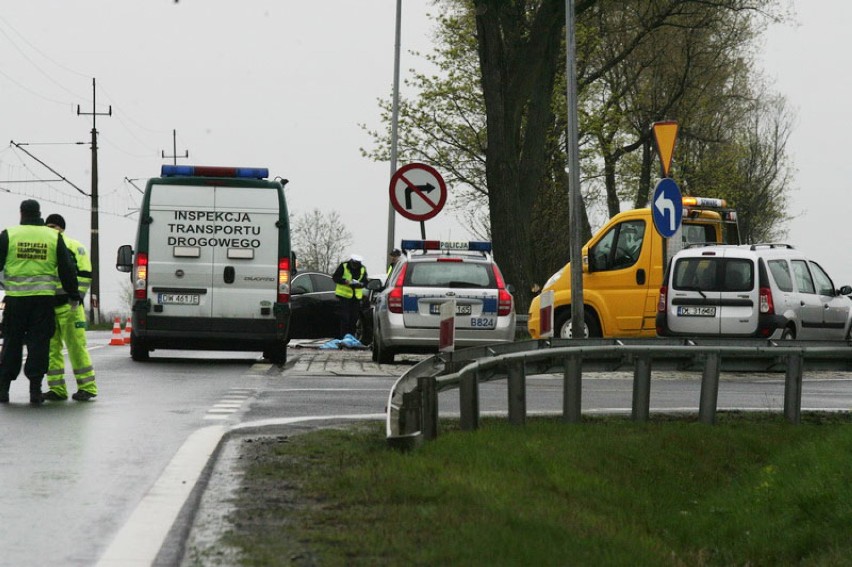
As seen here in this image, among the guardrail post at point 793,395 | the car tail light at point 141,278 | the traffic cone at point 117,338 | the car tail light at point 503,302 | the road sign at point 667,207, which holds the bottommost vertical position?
the traffic cone at point 117,338

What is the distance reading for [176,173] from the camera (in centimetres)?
2089

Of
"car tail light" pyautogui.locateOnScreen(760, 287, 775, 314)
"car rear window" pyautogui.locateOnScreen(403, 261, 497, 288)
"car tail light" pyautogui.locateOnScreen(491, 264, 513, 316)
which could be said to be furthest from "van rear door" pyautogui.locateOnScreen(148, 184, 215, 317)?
"car tail light" pyautogui.locateOnScreen(760, 287, 775, 314)

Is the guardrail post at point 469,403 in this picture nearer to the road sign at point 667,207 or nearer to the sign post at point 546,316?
the sign post at point 546,316

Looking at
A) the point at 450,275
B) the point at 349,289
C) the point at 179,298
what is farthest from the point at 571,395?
the point at 349,289

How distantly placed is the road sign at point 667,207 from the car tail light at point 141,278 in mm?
6305

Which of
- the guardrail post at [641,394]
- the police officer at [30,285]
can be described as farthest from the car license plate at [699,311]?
the police officer at [30,285]

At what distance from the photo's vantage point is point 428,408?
392 inches

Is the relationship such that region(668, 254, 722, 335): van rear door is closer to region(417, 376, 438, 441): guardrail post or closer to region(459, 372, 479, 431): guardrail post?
region(459, 372, 479, 431): guardrail post

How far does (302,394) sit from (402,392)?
561cm

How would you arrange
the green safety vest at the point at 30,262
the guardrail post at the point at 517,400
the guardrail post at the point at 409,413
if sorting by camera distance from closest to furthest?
the guardrail post at the point at 409,413 → the guardrail post at the point at 517,400 → the green safety vest at the point at 30,262

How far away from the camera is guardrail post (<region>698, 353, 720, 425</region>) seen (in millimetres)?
12492

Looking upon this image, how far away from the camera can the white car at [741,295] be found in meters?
22.4

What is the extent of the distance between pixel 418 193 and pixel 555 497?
1316cm

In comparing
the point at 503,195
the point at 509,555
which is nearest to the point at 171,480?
the point at 509,555
